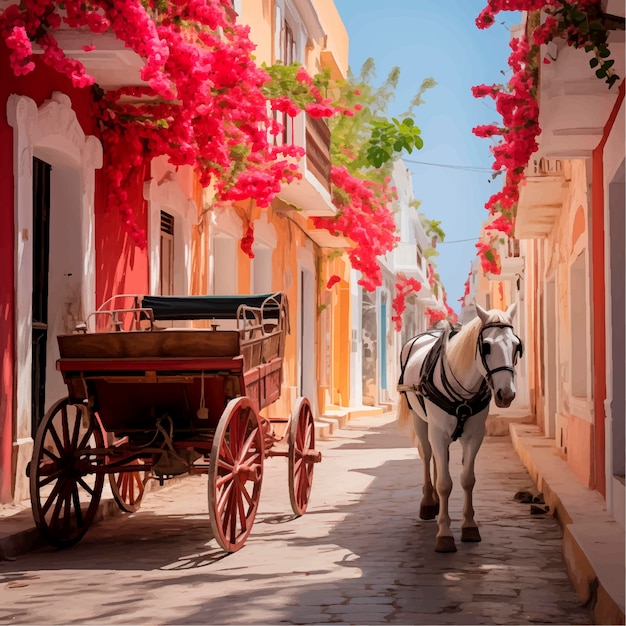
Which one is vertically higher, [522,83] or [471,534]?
[522,83]

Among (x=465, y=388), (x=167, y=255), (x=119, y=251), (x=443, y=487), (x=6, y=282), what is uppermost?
(x=167, y=255)

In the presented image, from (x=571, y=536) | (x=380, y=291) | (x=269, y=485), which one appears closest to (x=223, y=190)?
(x=269, y=485)

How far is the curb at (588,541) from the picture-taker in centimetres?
520

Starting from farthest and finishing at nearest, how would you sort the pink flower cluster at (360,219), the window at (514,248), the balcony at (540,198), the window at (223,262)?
the window at (514,248) < the pink flower cluster at (360,219) < the window at (223,262) < the balcony at (540,198)

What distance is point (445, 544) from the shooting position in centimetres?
722

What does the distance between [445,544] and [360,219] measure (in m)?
14.3

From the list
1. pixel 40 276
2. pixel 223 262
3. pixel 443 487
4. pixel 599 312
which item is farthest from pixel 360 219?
pixel 443 487

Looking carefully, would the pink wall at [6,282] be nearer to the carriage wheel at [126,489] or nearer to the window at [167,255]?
the carriage wheel at [126,489]

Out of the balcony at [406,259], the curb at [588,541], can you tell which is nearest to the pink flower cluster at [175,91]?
the curb at [588,541]

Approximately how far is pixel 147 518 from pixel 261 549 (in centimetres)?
190

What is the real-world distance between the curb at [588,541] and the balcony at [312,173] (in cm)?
688

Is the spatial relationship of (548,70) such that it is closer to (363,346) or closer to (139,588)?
(139,588)

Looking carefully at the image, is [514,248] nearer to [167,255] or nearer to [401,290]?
[167,255]

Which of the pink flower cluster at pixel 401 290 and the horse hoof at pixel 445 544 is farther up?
the pink flower cluster at pixel 401 290
